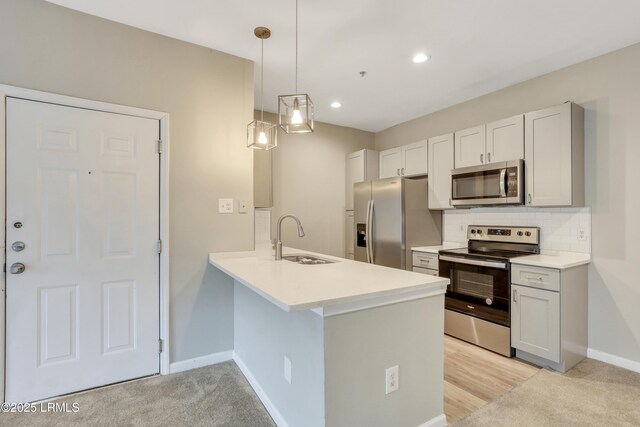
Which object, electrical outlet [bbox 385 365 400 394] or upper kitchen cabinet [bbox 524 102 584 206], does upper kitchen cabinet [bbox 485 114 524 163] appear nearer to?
upper kitchen cabinet [bbox 524 102 584 206]

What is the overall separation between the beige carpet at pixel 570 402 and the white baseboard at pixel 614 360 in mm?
57

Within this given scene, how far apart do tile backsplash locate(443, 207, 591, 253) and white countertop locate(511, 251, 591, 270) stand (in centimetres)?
6

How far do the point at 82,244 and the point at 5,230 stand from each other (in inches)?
15.6

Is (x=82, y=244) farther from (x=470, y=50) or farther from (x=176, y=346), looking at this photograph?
(x=470, y=50)

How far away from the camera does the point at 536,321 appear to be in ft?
8.36

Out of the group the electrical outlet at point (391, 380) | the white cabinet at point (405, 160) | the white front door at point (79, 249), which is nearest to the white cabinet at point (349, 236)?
the white cabinet at point (405, 160)

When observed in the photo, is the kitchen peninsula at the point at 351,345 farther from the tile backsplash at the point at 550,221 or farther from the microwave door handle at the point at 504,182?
the tile backsplash at the point at 550,221

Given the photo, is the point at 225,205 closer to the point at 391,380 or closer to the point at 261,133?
the point at 261,133

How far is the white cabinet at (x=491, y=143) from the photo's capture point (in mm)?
2969

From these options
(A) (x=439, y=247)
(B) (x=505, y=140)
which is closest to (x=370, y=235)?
(A) (x=439, y=247)

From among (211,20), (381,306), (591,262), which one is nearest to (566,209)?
(591,262)

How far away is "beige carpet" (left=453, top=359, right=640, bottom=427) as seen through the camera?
1.87 m

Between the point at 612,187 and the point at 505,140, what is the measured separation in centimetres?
93

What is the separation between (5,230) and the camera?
6.28 feet
